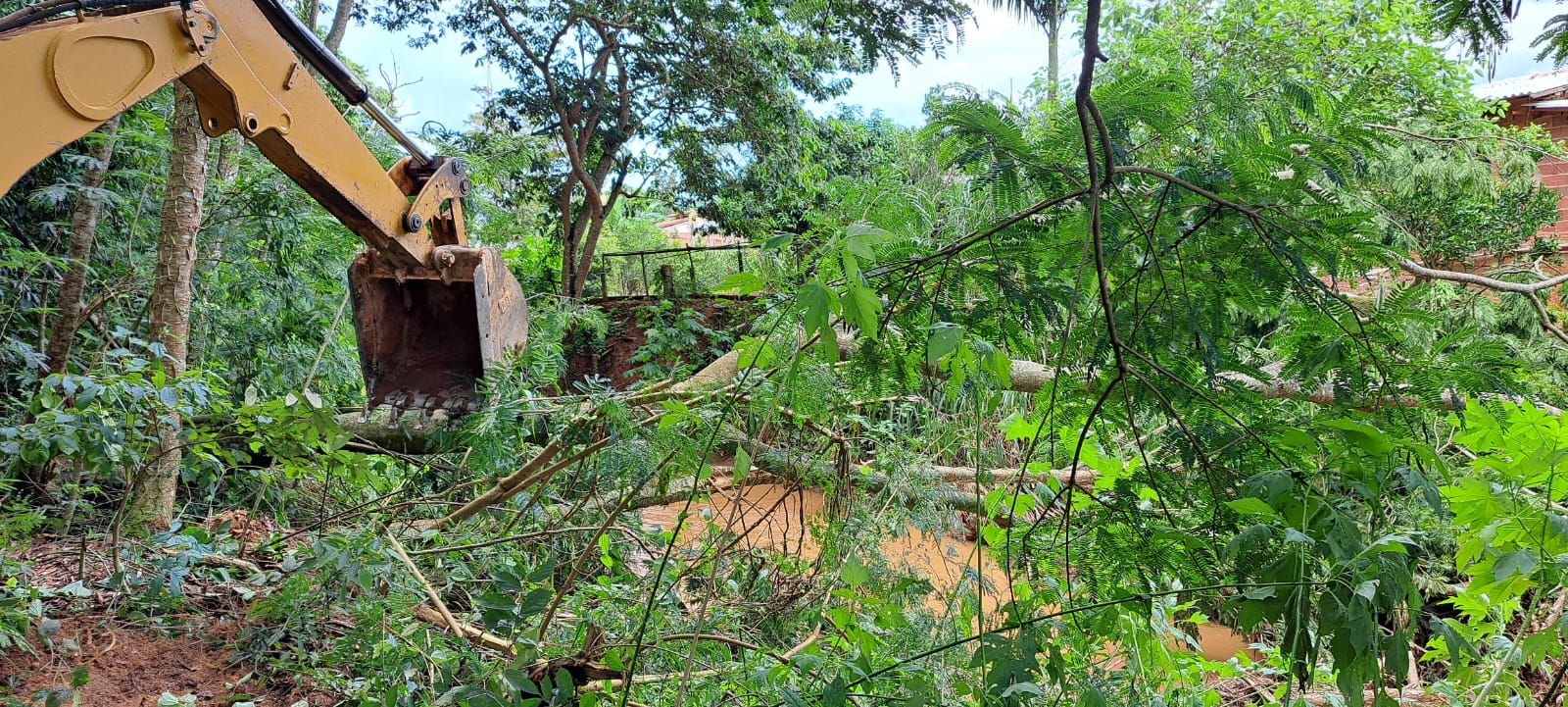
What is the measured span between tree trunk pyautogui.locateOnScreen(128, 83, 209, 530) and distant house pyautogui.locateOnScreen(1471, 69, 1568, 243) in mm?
11636

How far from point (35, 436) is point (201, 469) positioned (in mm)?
638

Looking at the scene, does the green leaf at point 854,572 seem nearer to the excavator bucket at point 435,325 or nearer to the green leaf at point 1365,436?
the green leaf at point 1365,436

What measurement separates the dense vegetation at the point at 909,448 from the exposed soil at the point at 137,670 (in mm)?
29

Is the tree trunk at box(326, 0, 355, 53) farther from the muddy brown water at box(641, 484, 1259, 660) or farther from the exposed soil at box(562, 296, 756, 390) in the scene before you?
the muddy brown water at box(641, 484, 1259, 660)

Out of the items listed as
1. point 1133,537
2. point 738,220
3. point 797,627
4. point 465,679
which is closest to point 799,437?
point 797,627

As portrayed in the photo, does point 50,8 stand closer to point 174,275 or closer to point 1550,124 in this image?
point 174,275

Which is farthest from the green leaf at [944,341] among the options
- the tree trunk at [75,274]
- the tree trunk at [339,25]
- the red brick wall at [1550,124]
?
the red brick wall at [1550,124]

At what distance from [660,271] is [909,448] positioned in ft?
36.6

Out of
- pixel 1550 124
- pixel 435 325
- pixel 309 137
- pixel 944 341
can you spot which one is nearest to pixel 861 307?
pixel 944 341

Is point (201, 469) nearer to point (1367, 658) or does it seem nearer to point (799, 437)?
point (799, 437)

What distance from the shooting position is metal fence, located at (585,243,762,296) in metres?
13.4

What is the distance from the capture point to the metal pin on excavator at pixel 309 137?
2.13 metres

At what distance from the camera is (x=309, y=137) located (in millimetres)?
2953

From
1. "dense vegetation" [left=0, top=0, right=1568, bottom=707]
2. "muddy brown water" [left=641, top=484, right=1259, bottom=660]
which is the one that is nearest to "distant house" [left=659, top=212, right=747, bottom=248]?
"dense vegetation" [left=0, top=0, right=1568, bottom=707]
